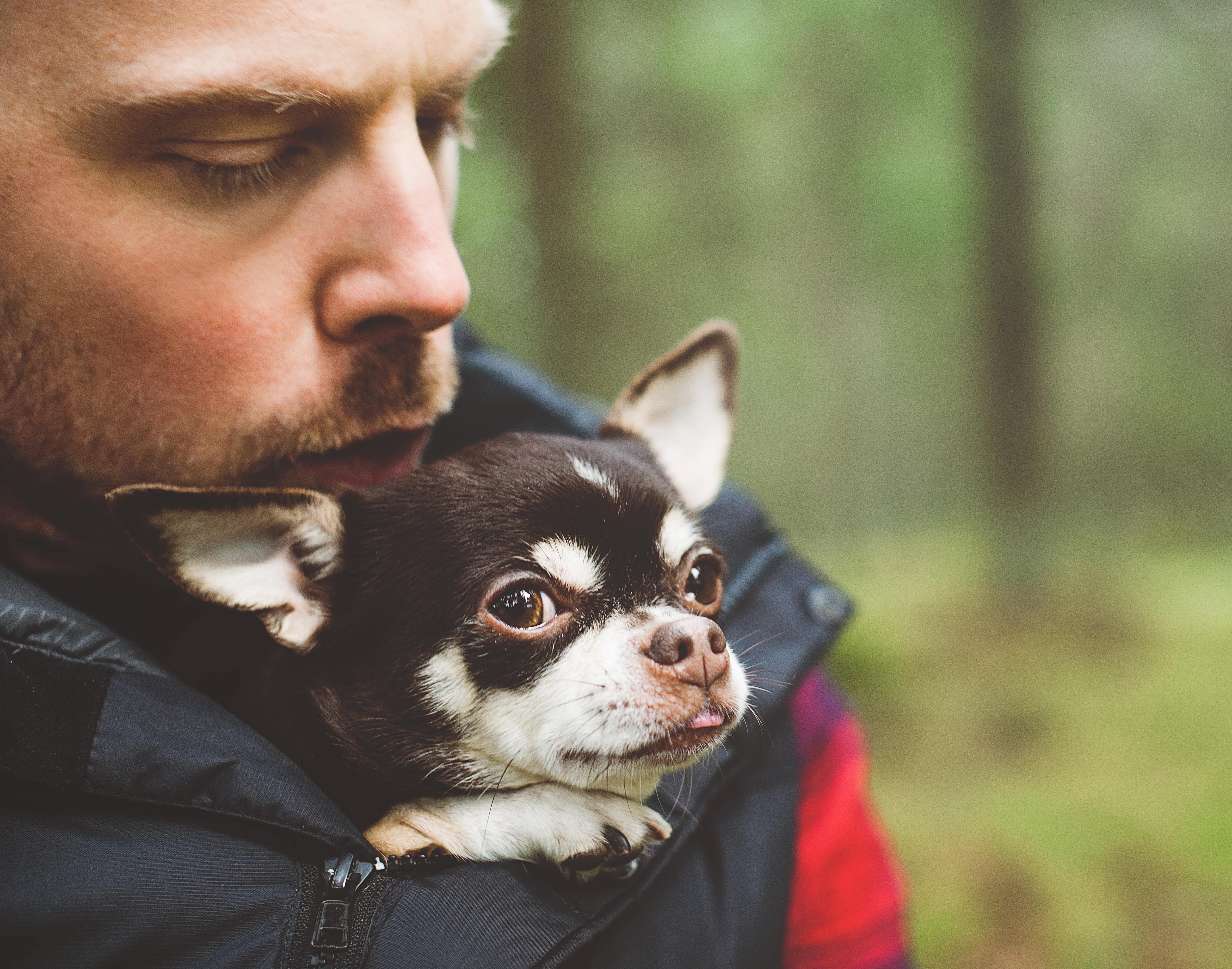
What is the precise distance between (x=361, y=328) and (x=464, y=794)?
0.76 metres

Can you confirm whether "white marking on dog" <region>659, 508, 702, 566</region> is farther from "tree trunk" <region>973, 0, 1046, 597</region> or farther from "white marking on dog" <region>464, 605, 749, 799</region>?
"tree trunk" <region>973, 0, 1046, 597</region>

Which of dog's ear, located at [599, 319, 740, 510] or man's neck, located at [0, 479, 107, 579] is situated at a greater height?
dog's ear, located at [599, 319, 740, 510]

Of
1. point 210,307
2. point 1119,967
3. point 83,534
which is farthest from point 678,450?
point 1119,967

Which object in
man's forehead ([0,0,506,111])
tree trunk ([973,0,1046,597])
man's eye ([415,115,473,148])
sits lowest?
tree trunk ([973,0,1046,597])

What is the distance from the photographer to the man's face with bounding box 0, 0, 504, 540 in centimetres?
132

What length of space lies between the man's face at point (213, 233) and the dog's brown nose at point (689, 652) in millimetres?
617

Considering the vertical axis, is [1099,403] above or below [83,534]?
below

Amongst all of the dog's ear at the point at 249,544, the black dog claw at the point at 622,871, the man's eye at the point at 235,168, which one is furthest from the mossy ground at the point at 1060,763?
the man's eye at the point at 235,168

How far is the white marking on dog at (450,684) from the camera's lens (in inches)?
55.4

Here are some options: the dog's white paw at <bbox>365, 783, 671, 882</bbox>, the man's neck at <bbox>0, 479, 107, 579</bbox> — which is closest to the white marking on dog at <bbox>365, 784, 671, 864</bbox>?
the dog's white paw at <bbox>365, 783, 671, 882</bbox>

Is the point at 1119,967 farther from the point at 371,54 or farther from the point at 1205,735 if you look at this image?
the point at 371,54

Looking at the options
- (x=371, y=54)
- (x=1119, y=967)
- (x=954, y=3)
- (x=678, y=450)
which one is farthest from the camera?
(x=954, y=3)

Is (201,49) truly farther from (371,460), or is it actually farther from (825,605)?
(825,605)

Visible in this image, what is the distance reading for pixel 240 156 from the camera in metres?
1.40
